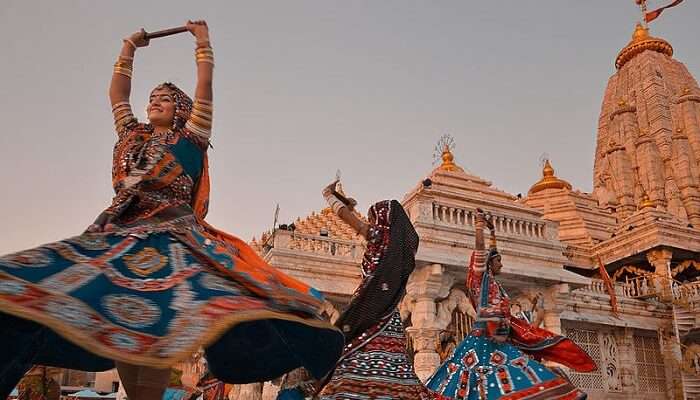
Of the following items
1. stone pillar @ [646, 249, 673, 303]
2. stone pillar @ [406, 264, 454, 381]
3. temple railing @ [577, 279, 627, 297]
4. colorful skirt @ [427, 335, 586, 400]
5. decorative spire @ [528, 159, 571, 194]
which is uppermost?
decorative spire @ [528, 159, 571, 194]

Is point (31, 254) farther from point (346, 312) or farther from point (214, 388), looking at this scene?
point (214, 388)

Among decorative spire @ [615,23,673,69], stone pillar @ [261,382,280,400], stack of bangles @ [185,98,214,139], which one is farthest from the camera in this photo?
decorative spire @ [615,23,673,69]

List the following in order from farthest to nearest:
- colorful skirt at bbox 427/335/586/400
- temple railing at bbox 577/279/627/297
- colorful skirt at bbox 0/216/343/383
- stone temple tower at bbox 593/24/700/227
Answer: stone temple tower at bbox 593/24/700/227 → temple railing at bbox 577/279/627/297 → colorful skirt at bbox 427/335/586/400 → colorful skirt at bbox 0/216/343/383

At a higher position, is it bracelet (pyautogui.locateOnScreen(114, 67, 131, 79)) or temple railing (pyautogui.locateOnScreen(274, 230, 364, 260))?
temple railing (pyautogui.locateOnScreen(274, 230, 364, 260))

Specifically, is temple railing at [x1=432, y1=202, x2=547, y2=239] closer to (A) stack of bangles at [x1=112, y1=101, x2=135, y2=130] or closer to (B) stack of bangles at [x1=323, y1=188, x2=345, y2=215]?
(B) stack of bangles at [x1=323, y1=188, x2=345, y2=215]

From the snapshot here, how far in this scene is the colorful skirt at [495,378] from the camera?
4.31 m

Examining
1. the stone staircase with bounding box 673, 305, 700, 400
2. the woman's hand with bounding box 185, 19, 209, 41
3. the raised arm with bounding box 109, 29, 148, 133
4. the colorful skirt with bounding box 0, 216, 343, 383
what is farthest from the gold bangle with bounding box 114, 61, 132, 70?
the stone staircase with bounding box 673, 305, 700, 400

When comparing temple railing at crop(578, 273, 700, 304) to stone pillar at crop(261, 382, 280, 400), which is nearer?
stone pillar at crop(261, 382, 280, 400)

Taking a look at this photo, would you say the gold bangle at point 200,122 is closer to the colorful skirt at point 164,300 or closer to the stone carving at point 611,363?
the colorful skirt at point 164,300

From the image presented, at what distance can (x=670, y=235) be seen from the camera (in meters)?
18.1

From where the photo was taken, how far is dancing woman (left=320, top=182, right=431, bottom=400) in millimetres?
3350

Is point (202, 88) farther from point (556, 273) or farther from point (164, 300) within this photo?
point (556, 273)

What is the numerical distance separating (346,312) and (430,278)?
7531mm

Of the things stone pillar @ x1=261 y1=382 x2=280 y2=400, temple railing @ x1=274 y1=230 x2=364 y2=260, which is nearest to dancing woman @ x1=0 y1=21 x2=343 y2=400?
stone pillar @ x1=261 y1=382 x2=280 y2=400
